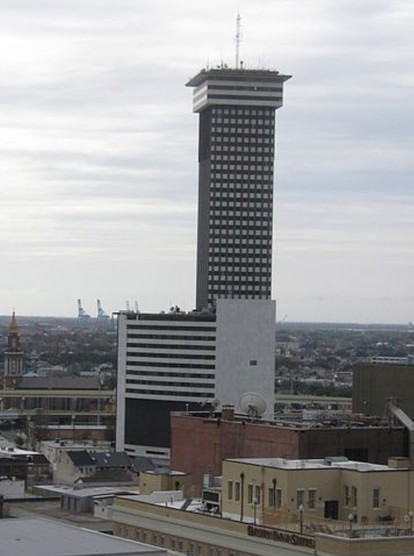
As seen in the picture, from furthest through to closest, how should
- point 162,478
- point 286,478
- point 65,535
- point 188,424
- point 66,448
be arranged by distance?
point 66,448 < point 188,424 < point 162,478 < point 286,478 < point 65,535

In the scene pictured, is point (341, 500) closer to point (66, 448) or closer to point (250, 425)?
point (250, 425)

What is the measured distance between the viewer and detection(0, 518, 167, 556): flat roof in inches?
2719

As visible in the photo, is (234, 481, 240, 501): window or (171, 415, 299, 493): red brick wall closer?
(234, 481, 240, 501): window

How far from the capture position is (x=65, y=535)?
74062mm

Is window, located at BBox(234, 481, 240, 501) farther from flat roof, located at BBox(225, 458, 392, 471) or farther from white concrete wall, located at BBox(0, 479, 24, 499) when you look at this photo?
white concrete wall, located at BBox(0, 479, 24, 499)

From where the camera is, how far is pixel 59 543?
7138cm

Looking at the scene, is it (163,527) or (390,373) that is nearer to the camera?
(163,527)

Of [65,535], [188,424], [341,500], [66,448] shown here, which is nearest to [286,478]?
[341,500]

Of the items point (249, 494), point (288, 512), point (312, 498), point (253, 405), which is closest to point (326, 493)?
point (312, 498)

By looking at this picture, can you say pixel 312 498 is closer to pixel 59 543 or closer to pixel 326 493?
pixel 326 493

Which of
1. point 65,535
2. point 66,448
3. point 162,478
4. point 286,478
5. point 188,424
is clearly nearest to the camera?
point 65,535

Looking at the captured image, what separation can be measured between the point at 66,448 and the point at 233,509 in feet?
359

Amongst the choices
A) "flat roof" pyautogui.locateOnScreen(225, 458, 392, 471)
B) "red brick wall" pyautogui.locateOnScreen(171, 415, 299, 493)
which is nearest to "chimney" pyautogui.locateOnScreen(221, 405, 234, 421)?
"red brick wall" pyautogui.locateOnScreen(171, 415, 299, 493)

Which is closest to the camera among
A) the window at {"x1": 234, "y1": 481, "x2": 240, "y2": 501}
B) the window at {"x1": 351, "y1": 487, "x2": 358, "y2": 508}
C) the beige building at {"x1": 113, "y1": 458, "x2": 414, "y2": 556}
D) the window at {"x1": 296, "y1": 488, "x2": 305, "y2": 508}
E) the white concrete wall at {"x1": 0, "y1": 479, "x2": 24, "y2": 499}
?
the beige building at {"x1": 113, "y1": 458, "x2": 414, "y2": 556}
